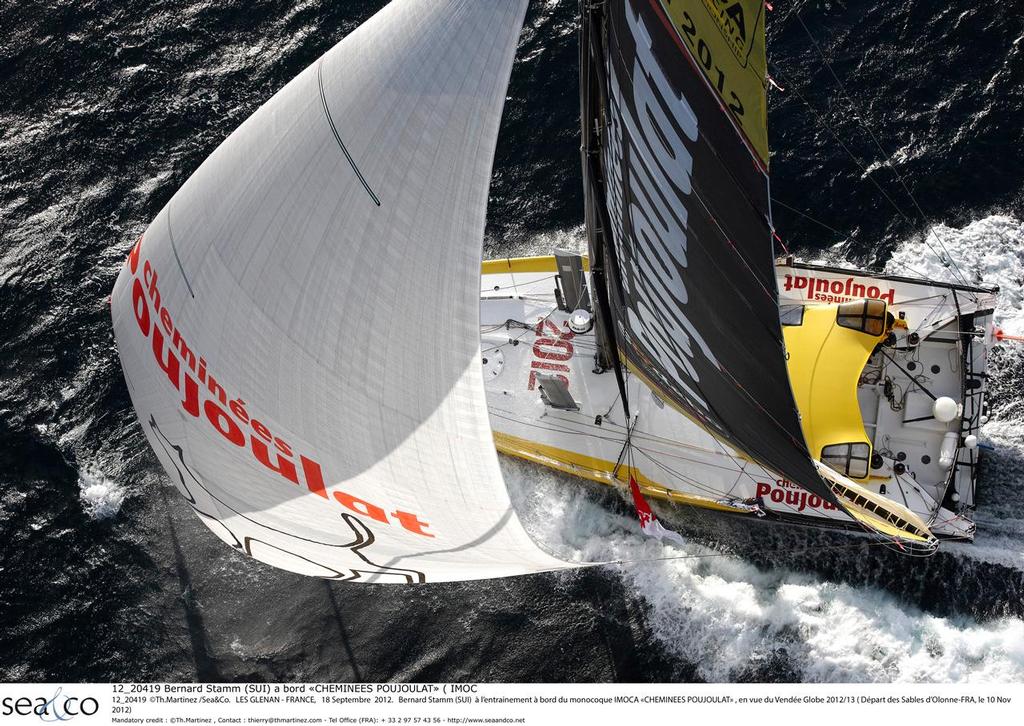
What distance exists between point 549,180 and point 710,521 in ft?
28.9

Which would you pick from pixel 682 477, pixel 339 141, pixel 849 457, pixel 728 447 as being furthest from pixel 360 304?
pixel 849 457

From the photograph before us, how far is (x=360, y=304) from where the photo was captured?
1064 cm

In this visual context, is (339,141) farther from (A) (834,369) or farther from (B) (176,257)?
(A) (834,369)

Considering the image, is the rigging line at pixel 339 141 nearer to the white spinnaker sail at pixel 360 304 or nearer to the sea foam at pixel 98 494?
the white spinnaker sail at pixel 360 304

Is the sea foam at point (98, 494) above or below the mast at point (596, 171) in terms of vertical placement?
below

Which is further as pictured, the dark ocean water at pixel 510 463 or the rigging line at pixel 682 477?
the dark ocean water at pixel 510 463

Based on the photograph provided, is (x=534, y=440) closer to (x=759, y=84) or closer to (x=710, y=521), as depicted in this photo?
(x=710, y=521)

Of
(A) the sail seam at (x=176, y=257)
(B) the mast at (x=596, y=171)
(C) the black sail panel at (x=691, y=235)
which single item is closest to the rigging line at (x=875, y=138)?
(B) the mast at (x=596, y=171)

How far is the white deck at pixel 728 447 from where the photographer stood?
16547mm

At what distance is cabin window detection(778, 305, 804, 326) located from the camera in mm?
17453

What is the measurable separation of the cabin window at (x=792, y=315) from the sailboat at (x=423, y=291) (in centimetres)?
212

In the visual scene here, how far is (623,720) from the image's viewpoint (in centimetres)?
1652

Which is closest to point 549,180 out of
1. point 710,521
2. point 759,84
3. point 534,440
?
point 534,440

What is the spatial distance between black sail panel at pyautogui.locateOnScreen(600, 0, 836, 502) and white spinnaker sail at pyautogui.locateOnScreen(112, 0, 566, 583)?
1.70 m
